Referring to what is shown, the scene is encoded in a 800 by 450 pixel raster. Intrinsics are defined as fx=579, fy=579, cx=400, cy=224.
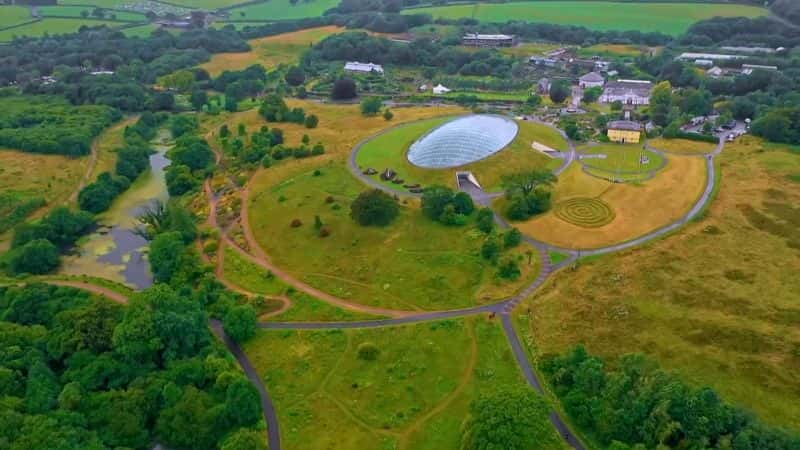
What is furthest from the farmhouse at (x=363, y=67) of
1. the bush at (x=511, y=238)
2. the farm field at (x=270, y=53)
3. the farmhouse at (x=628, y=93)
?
the bush at (x=511, y=238)

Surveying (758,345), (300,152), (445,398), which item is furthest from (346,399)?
(300,152)

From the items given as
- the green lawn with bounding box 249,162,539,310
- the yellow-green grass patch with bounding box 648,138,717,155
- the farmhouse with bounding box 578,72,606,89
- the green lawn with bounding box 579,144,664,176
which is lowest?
the green lawn with bounding box 249,162,539,310

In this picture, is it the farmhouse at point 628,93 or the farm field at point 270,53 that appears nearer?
the farmhouse at point 628,93

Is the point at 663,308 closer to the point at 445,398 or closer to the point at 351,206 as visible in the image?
the point at 445,398

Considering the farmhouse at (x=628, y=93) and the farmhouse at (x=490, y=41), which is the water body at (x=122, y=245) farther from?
the farmhouse at (x=490, y=41)

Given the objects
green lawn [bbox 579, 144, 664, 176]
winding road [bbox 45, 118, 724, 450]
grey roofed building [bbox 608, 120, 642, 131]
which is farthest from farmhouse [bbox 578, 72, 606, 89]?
winding road [bbox 45, 118, 724, 450]

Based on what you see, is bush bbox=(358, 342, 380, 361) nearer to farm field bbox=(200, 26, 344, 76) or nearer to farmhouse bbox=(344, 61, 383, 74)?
farmhouse bbox=(344, 61, 383, 74)

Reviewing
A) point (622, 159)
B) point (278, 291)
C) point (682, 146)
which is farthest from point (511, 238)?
point (682, 146)
